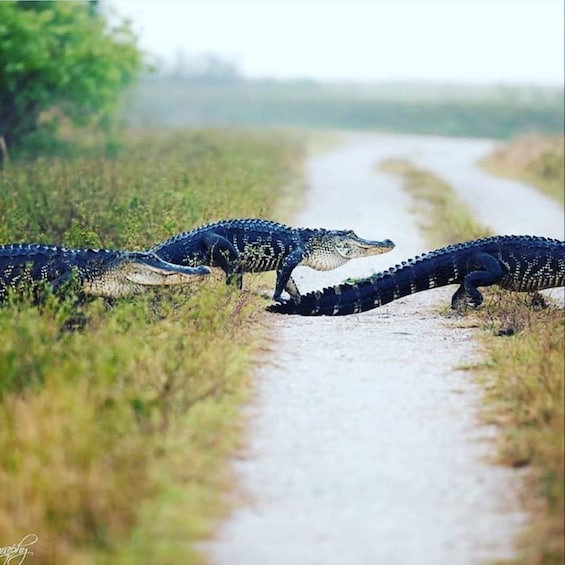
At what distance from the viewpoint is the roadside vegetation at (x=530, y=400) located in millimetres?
4762

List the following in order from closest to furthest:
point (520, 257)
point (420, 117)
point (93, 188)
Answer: point (520, 257) → point (93, 188) → point (420, 117)

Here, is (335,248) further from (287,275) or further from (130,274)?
(130,274)

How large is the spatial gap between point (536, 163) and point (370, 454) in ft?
72.5

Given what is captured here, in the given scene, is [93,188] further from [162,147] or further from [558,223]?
[162,147]

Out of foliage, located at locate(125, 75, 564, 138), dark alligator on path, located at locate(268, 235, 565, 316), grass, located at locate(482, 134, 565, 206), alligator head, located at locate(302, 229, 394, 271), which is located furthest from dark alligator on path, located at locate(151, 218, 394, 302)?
foliage, located at locate(125, 75, 564, 138)

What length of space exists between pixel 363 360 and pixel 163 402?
2.11 metres

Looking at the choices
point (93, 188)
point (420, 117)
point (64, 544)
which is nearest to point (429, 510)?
point (64, 544)

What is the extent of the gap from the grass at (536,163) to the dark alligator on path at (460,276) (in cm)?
1114

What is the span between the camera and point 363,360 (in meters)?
7.62

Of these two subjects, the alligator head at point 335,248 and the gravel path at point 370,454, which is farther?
the alligator head at point 335,248

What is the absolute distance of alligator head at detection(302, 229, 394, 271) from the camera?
10594 mm

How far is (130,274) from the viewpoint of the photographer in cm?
908
